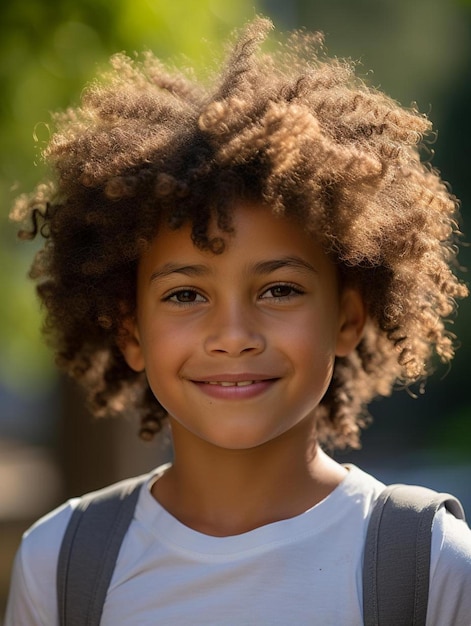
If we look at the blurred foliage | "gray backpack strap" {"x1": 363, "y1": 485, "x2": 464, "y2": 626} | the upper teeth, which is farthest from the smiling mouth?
the blurred foliage

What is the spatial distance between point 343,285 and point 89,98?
0.88 metres

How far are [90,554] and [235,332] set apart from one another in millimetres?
712

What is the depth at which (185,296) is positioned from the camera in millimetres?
2682

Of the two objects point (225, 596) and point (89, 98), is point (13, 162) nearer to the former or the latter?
point (89, 98)

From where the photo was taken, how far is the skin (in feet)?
8.48

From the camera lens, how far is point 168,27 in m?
3.73

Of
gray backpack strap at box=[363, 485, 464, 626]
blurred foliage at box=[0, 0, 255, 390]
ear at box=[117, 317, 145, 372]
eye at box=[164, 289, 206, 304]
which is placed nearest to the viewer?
Answer: gray backpack strap at box=[363, 485, 464, 626]

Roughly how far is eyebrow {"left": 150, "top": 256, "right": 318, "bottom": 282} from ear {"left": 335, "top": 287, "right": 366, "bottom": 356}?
214 millimetres

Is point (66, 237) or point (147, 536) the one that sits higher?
→ point (66, 237)

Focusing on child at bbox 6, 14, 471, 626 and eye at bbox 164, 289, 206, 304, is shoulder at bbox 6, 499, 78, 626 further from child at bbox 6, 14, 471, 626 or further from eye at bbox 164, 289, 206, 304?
eye at bbox 164, 289, 206, 304

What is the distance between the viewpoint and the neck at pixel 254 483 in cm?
276

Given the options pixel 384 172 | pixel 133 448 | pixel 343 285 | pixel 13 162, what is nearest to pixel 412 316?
pixel 343 285

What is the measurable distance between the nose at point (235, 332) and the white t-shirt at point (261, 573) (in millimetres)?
450

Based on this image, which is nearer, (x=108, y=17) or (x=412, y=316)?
(x=412, y=316)
